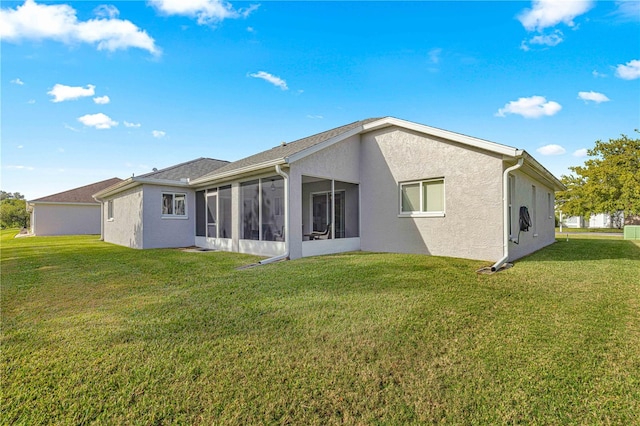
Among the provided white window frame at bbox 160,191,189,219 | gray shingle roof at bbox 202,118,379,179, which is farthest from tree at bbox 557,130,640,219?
white window frame at bbox 160,191,189,219

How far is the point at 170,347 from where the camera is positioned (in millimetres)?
3396

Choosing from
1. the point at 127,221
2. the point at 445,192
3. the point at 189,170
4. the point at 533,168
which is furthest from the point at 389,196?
the point at 127,221

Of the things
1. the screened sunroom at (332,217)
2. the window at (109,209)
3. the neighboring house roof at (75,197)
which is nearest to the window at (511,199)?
the screened sunroom at (332,217)

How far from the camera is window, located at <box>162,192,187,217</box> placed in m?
13.8

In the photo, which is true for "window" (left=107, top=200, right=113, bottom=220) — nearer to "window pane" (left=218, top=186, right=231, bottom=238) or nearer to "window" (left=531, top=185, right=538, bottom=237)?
"window pane" (left=218, top=186, right=231, bottom=238)

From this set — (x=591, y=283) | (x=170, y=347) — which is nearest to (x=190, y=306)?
(x=170, y=347)

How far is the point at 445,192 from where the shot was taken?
8.88 metres

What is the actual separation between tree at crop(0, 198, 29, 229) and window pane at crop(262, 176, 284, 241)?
5208 cm

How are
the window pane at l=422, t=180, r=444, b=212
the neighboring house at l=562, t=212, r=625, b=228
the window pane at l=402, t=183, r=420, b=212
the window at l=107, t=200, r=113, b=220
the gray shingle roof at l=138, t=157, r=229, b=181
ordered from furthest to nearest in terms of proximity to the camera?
1. the neighboring house at l=562, t=212, r=625, b=228
2. the window at l=107, t=200, r=113, b=220
3. the gray shingle roof at l=138, t=157, r=229, b=181
4. the window pane at l=402, t=183, r=420, b=212
5. the window pane at l=422, t=180, r=444, b=212

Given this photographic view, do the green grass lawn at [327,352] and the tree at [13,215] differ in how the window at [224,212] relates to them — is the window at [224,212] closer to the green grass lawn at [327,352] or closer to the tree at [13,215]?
the green grass lawn at [327,352]

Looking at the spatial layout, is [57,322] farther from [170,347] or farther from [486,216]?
[486,216]

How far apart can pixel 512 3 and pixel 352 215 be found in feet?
27.3

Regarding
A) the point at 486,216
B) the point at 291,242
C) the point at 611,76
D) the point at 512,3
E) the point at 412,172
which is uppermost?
the point at 512,3

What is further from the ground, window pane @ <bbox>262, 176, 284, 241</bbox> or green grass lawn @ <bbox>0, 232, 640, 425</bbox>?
window pane @ <bbox>262, 176, 284, 241</bbox>
